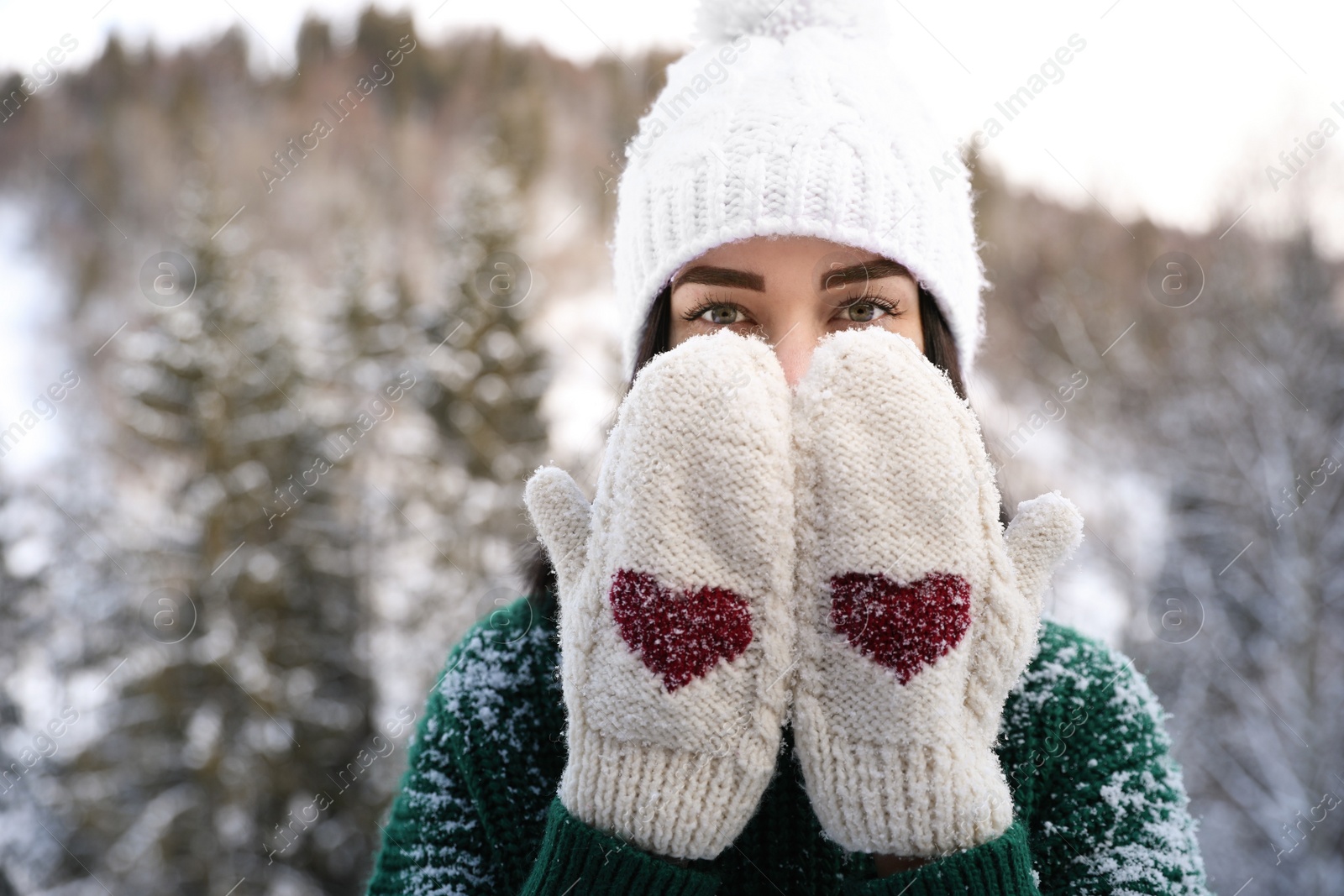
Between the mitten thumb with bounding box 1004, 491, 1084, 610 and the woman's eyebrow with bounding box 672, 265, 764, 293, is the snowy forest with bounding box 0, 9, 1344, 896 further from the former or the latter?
the mitten thumb with bounding box 1004, 491, 1084, 610

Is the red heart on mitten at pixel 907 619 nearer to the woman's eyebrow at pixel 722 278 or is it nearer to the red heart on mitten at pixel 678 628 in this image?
the red heart on mitten at pixel 678 628

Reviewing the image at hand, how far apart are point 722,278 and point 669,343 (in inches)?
8.2

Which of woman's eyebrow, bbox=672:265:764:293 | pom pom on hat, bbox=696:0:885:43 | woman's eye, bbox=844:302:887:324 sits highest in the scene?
pom pom on hat, bbox=696:0:885:43

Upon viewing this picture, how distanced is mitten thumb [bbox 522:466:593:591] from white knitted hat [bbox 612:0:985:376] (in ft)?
1.98

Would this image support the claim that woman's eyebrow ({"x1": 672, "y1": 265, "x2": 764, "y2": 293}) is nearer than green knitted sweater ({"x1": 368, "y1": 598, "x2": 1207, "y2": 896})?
No

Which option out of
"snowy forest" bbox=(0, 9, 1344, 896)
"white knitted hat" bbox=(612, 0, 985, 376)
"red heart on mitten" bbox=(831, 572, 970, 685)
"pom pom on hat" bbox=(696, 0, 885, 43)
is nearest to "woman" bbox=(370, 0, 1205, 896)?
"red heart on mitten" bbox=(831, 572, 970, 685)

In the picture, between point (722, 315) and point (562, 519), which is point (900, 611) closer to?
point (562, 519)

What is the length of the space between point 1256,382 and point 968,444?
13912mm

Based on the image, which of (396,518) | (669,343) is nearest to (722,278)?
(669,343)

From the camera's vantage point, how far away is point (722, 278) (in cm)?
181

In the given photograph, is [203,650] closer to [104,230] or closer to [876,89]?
[876,89]

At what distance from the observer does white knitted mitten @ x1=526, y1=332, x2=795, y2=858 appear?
1.33 metres

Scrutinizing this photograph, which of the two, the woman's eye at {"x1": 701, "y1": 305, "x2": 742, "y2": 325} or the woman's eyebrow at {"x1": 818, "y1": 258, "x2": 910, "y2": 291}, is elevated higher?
the woman's eyebrow at {"x1": 818, "y1": 258, "x2": 910, "y2": 291}

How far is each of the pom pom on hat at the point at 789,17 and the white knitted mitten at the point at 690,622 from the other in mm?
1116
